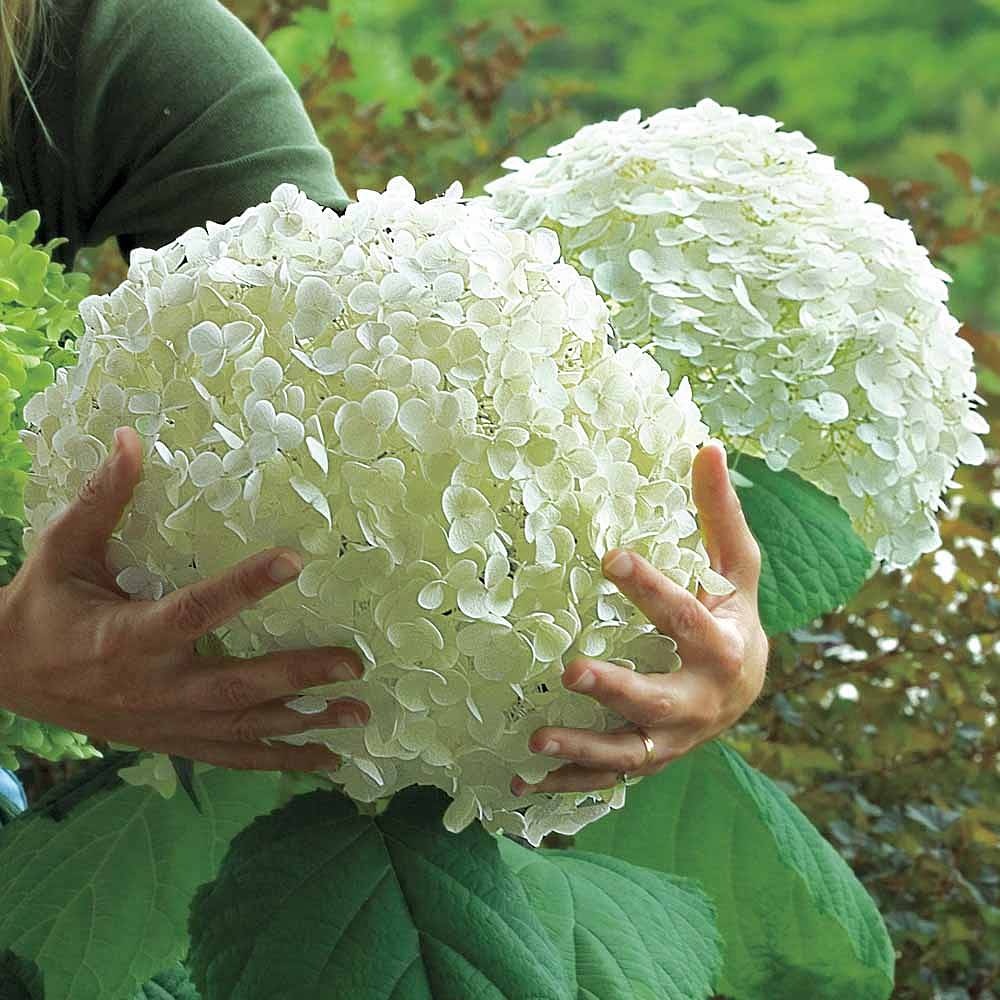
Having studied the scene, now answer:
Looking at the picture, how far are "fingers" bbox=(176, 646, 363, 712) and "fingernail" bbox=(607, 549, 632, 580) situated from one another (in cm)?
11

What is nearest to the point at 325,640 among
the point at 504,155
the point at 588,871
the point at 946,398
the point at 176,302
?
the point at 176,302

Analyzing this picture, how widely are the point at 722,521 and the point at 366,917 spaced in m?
0.24

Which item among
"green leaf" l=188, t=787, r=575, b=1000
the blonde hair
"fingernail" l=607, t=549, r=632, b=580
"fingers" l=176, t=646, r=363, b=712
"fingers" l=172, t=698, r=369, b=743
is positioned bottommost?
"green leaf" l=188, t=787, r=575, b=1000

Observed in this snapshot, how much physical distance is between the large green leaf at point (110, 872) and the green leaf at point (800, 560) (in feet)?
1.04

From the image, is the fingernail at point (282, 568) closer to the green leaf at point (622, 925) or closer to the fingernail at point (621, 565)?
the fingernail at point (621, 565)

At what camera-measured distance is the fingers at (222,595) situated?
1.75ft

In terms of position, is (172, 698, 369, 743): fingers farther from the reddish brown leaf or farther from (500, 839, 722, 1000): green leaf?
the reddish brown leaf

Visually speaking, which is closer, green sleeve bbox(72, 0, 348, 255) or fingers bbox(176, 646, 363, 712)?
fingers bbox(176, 646, 363, 712)

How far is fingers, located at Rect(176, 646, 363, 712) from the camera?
0.55 metres

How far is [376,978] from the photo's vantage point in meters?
0.60

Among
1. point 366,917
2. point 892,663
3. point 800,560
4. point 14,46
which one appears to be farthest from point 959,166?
point 366,917

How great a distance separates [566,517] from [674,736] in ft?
0.40

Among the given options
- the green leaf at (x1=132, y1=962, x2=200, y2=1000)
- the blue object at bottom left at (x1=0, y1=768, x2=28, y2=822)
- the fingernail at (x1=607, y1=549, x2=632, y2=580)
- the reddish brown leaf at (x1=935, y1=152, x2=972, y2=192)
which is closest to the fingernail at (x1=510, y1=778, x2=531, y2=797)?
the fingernail at (x1=607, y1=549, x2=632, y2=580)

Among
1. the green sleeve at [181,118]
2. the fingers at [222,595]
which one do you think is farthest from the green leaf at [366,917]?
the green sleeve at [181,118]
